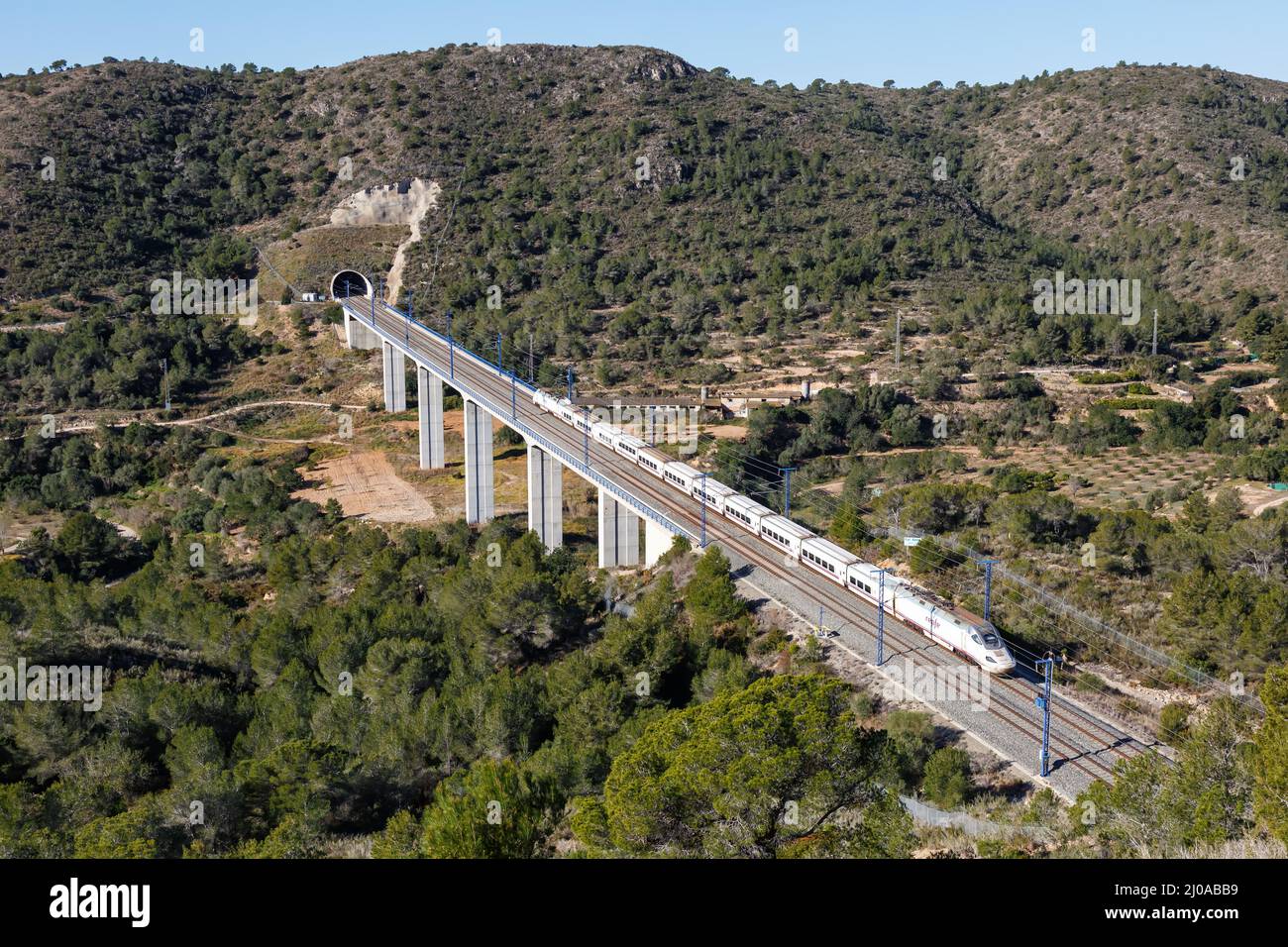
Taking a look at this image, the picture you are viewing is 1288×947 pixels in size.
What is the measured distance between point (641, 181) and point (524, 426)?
58.0m

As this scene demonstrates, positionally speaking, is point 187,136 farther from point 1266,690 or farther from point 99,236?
point 1266,690

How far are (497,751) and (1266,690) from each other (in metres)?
17.8

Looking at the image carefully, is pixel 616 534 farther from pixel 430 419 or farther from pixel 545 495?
pixel 430 419

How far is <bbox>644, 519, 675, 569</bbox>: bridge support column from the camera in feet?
139

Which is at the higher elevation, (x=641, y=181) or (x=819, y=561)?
(x=641, y=181)

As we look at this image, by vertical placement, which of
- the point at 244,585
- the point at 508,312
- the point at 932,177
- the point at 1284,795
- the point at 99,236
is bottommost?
the point at 244,585

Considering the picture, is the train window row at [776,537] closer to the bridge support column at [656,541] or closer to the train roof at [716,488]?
the bridge support column at [656,541]

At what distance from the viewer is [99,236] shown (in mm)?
91062

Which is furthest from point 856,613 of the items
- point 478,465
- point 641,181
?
point 641,181

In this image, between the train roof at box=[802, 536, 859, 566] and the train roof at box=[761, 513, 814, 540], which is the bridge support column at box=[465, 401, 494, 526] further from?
the train roof at box=[802, 536, 859, 566]

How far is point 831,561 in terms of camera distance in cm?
3647

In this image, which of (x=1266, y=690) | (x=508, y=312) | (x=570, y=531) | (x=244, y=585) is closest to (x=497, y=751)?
(x=1266, y=690)

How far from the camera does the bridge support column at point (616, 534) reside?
47250 mm

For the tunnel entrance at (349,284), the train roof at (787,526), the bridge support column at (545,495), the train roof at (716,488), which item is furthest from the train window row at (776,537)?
the tunnel entrance at (349,284)
